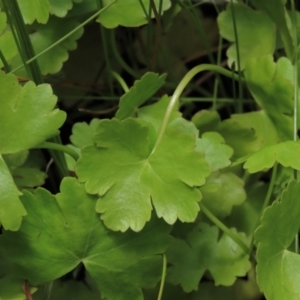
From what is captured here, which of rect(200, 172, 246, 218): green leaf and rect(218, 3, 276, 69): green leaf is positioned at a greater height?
rect(218, 3, 276, 69): green leaf

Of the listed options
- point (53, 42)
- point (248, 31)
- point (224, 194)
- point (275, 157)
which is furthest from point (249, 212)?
point (53, 42)

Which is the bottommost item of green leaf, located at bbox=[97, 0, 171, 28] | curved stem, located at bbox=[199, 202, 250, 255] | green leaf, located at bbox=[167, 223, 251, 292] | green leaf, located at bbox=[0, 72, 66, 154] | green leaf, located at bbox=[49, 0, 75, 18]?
green leaf, located at bbox=[167, 223, 251, 292]

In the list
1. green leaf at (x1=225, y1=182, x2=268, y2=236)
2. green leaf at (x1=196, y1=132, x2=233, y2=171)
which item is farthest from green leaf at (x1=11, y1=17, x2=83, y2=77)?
green leaf at (x1=225, y1=182, x2=268, y2=236)

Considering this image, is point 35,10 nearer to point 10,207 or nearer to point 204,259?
point 10,207

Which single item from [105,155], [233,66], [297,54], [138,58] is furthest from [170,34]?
[105,155]

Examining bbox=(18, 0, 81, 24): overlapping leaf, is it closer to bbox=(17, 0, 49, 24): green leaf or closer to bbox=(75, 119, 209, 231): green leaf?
bbox=(17, 0, 49, 24): green leaf

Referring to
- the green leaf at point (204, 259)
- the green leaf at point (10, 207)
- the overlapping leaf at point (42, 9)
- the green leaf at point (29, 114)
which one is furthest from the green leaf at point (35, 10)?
the green leaf at point (204, 259)
